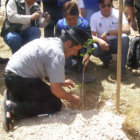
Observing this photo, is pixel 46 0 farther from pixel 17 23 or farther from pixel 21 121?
pixel 21 121

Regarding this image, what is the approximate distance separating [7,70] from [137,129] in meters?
1.57

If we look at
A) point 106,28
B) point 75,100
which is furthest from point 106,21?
point 75,100

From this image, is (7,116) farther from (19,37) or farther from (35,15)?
(35,15)

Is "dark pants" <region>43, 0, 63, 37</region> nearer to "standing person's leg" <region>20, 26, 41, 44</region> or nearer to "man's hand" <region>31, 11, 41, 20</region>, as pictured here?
"standing person's leg" <region>20, 26, 41, 44</region>

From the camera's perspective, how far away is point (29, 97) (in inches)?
126

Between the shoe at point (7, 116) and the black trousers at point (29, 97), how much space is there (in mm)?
85

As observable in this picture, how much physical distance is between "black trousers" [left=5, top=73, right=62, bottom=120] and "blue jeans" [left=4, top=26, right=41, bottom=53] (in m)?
1.18

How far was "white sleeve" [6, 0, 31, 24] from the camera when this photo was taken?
402 cm

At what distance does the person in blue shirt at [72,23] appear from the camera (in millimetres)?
3885

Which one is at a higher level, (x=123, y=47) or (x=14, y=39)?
(x=14, y=39)

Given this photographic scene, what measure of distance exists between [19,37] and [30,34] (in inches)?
9.1

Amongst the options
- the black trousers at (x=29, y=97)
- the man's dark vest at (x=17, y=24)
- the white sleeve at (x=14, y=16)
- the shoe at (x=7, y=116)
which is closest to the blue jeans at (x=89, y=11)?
the man's dark vest at (x=17, y=24)

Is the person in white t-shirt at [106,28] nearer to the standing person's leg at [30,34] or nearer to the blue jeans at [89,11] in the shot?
the blue jeans at [89,11]

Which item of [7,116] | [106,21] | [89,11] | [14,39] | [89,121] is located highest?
[89,11]
